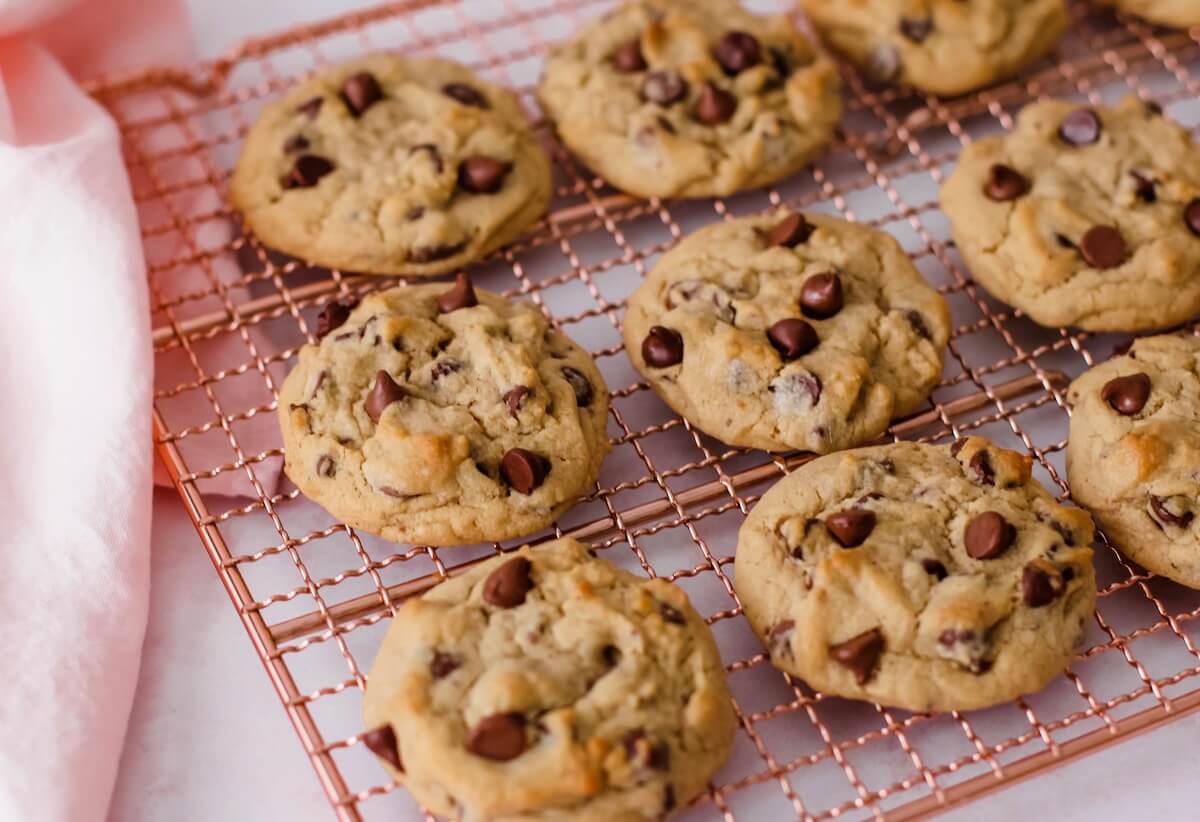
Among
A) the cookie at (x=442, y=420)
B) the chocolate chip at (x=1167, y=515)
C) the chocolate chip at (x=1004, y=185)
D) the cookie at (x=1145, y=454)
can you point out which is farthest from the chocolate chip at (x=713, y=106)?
the chocolate chip at (x=1167, y=515)

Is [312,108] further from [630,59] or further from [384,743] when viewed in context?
[384,743]

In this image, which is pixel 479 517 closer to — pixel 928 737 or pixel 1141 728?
pixel 928 737

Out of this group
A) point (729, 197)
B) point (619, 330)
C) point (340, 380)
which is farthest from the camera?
point (729, 197)

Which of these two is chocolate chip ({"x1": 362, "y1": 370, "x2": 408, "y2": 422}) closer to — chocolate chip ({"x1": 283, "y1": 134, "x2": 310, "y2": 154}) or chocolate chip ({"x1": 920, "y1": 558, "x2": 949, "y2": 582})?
chocolate chip ({"x1": 283, "y1": 134, "x2": 310, "y2": 154})

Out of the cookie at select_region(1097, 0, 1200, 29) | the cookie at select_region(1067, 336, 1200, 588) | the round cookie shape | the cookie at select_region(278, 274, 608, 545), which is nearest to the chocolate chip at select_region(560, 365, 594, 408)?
the cookie at select_region(278, 274, 608, 545)

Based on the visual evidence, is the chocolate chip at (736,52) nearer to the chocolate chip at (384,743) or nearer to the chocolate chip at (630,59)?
the chocolate chip at (630,59)

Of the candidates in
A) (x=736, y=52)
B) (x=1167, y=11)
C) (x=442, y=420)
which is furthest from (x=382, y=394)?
(x=1167, y=11)

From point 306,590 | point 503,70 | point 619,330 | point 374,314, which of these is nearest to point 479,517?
point 306,590
